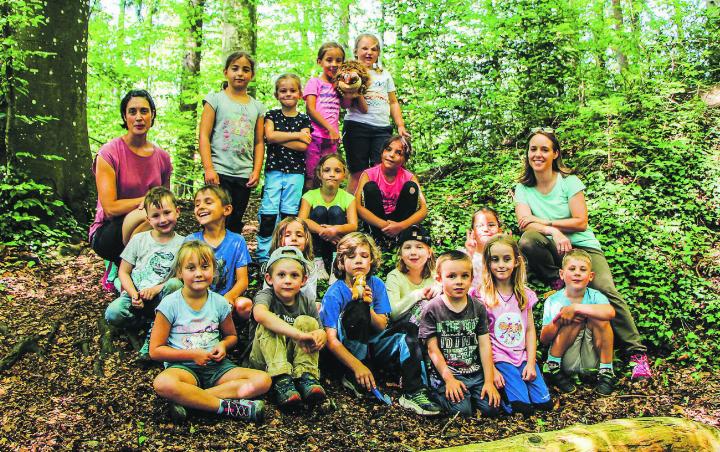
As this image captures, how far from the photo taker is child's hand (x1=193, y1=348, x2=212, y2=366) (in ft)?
11.1

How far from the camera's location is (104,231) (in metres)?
4.37

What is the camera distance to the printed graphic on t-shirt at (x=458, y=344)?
3914mm

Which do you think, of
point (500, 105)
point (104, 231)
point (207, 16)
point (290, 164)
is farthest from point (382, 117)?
point (207, 16)

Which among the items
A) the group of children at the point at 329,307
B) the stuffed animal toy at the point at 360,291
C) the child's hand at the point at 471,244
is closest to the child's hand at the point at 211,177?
the group of children at the point at 329,307

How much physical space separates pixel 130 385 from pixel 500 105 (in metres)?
6.15

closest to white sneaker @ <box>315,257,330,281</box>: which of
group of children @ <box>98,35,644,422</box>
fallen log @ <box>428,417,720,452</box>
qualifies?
group of children @ <box>98,35,644,422</box>

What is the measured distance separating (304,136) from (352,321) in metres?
2.14

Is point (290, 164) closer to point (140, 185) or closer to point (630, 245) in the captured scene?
point (140, 185)

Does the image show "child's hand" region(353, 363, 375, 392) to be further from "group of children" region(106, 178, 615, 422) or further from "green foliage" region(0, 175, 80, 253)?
"green foliage" region(0, 175, 80, 253)

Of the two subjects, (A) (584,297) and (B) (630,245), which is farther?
(B) (630,245)

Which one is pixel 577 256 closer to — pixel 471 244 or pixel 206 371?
pixel 471 244

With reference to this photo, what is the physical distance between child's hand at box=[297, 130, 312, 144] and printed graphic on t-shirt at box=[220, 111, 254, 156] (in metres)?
0.52

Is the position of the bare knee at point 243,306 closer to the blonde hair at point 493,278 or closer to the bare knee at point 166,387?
the bare knee at point 166,387

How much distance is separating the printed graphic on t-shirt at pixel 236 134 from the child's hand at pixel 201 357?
232cm
